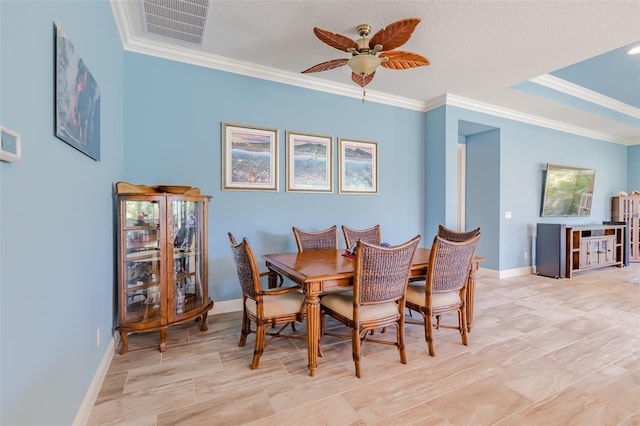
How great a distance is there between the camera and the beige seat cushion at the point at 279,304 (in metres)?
2.21

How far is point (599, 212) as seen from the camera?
645 centimetres

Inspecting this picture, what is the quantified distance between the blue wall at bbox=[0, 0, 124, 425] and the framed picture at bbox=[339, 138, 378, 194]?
271 centimetres

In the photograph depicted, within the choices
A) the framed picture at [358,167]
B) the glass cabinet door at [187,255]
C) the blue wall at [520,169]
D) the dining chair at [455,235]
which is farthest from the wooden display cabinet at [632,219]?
the glass cabinet door at [187,255]

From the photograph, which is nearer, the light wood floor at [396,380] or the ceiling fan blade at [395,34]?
the light wood floor at [396,380]

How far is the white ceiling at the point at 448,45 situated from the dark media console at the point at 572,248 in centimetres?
205

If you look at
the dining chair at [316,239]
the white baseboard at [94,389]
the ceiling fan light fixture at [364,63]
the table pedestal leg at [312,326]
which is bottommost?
the white baseboard at [94,389]

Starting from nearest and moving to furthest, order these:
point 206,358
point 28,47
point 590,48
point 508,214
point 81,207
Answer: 1. point 28,47
2. point 81,207
3. point 206,358
4. point 590,48
5. point 508,214

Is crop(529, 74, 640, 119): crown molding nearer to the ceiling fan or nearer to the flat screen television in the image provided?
the flat screen television

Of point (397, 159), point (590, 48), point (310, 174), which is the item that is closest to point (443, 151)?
point (397, 159)

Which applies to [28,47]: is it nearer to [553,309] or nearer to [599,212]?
[553,309]

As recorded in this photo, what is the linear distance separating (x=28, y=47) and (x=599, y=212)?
9.01m

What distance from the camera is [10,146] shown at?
920 mm

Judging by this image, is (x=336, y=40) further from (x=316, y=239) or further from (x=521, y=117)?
(x=521, y=117)

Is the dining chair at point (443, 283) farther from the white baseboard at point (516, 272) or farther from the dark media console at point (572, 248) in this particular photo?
the dark media console at point (572, 248)
